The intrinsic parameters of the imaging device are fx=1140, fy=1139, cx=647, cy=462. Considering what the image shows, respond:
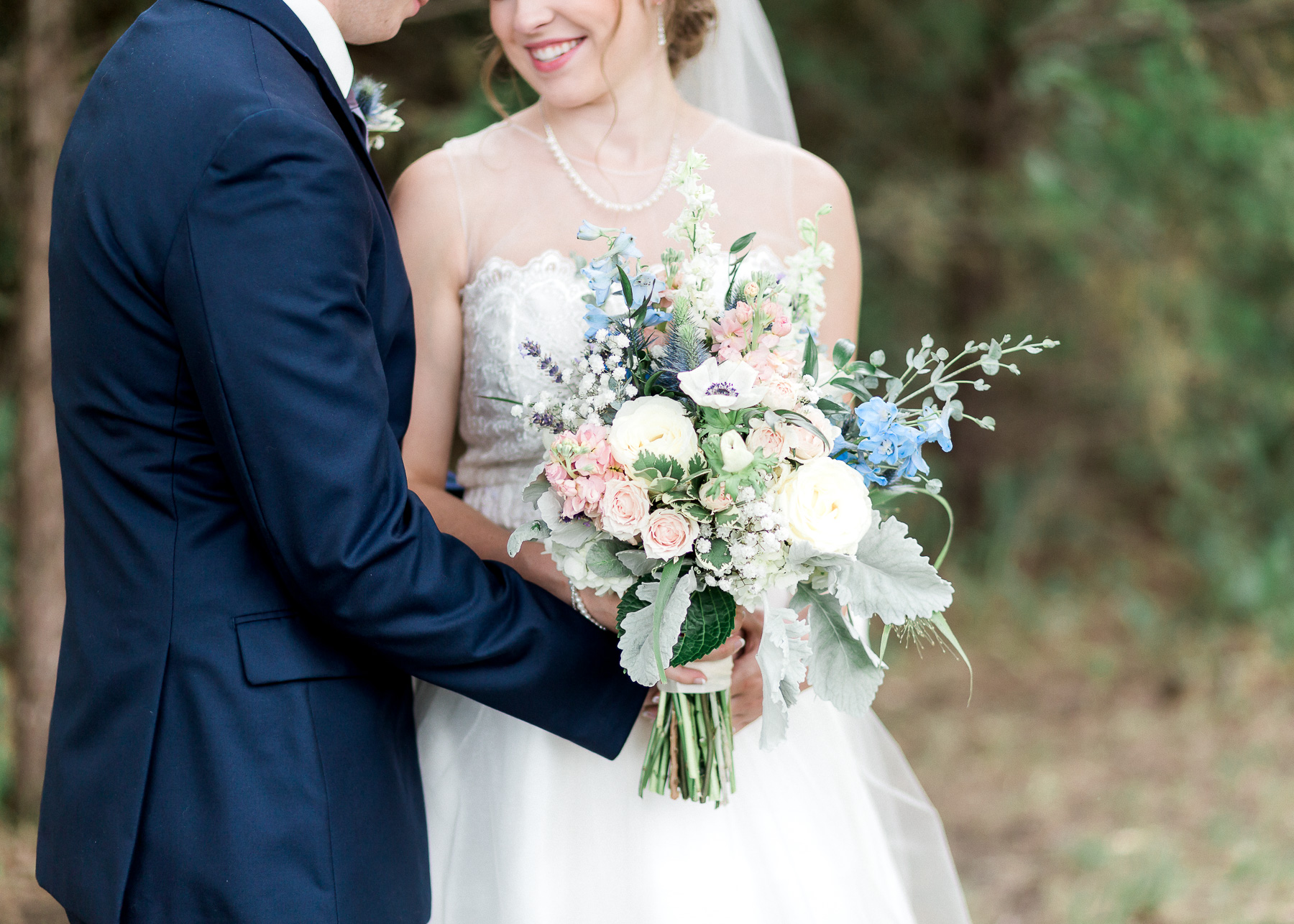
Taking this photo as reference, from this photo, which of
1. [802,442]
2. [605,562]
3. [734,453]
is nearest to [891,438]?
[802,442]

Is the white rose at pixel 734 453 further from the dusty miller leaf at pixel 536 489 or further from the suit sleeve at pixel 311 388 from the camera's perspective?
the suit sleeve at pixel 311 388

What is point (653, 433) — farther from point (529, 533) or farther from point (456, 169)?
point (456, 169)

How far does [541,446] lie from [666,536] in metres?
0.69

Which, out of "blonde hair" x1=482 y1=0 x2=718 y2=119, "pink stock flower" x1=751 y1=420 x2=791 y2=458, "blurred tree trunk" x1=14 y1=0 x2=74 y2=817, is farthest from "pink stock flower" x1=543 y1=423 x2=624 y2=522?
"blurred tree trunk" x1=14 y1=0 x2=74 y2=817

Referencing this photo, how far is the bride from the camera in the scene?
77.5 inches

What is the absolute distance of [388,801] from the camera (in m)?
1.68

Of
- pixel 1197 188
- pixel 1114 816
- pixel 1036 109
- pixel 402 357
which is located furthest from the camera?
pixel 1036 109

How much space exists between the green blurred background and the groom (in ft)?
7.55

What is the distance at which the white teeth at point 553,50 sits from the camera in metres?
2.16

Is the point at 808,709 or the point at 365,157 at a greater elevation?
the point at 365,157

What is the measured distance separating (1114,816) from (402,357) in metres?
3.72

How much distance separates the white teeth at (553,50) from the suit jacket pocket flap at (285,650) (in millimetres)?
1179

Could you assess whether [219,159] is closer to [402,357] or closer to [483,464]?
[402,357]

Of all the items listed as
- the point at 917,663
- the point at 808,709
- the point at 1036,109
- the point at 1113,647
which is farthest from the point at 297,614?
the point at 1036,109
